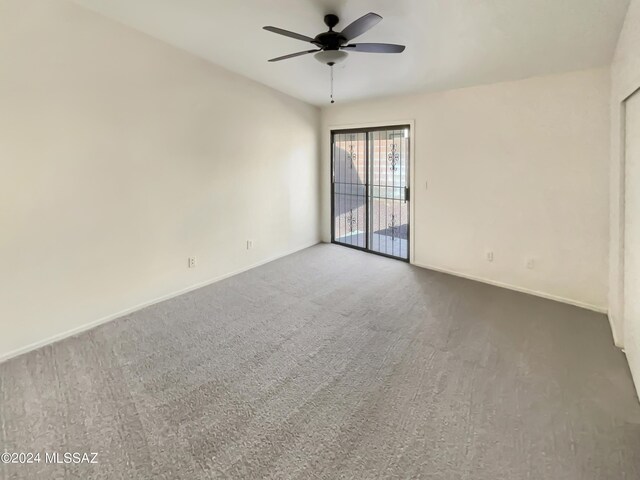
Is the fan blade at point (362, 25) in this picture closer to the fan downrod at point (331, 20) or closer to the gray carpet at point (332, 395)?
the fan downrod at point (331, 20)

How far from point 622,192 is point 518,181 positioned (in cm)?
126

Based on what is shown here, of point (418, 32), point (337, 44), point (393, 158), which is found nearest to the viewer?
point (337, 44)

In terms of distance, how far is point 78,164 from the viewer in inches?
109

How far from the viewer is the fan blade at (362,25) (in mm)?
2037

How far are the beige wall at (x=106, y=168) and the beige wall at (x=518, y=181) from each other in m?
2.49

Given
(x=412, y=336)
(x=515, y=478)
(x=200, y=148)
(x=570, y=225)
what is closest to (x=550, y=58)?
(x=570, y=225)

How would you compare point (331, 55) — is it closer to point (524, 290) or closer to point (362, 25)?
point (362, 25)

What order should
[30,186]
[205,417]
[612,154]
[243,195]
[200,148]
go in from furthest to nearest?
[243,195] → [200,148] → [612,154] → [30,186] → [205,417]

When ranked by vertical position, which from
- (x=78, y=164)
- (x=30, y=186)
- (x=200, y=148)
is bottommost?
(x=30, y=186)

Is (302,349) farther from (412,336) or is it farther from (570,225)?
(570,225)

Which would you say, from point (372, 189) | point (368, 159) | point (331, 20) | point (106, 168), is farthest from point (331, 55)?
point (372, 189)

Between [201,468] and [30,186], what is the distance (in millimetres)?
2416

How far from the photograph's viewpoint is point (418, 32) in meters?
2.77

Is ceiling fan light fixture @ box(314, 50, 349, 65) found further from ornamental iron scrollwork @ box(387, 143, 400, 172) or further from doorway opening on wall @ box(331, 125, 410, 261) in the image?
ornamental iron scrollwork @ box(387, 143, 400, 172)
